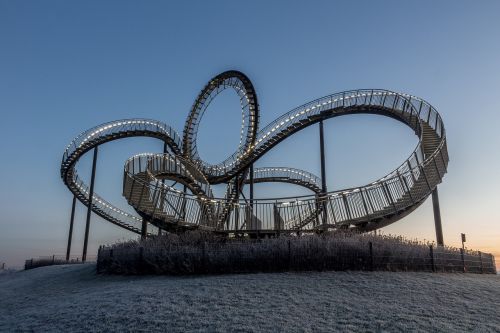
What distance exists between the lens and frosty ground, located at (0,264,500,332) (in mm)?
8422

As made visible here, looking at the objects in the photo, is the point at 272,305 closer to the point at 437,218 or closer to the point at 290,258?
the point at 290,258

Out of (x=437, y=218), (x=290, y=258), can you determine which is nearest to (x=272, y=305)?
(x=290, y=258)

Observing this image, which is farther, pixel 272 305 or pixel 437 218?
pixel 437 218

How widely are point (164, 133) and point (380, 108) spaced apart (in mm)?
15815

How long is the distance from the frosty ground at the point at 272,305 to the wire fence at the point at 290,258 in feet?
2.59

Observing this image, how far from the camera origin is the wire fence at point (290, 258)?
12.9 meters

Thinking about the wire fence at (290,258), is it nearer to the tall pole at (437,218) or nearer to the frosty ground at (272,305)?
the frosty ground at (272,305)

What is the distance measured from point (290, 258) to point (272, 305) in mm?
3625

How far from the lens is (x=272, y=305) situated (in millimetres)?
9375

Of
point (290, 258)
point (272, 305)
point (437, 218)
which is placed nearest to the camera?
point (272, 305)

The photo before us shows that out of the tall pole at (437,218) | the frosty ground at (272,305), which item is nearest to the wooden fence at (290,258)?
the frosty ground at (272,305)

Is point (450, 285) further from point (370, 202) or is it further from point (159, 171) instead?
point (159, 171)

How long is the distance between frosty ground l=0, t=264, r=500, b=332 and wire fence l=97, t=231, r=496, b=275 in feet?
2.59

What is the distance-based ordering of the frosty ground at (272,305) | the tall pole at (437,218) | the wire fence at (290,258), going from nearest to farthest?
the frosty ground at (272,305) < the wire fence at (290,258) < the tall pole at (437,218)
